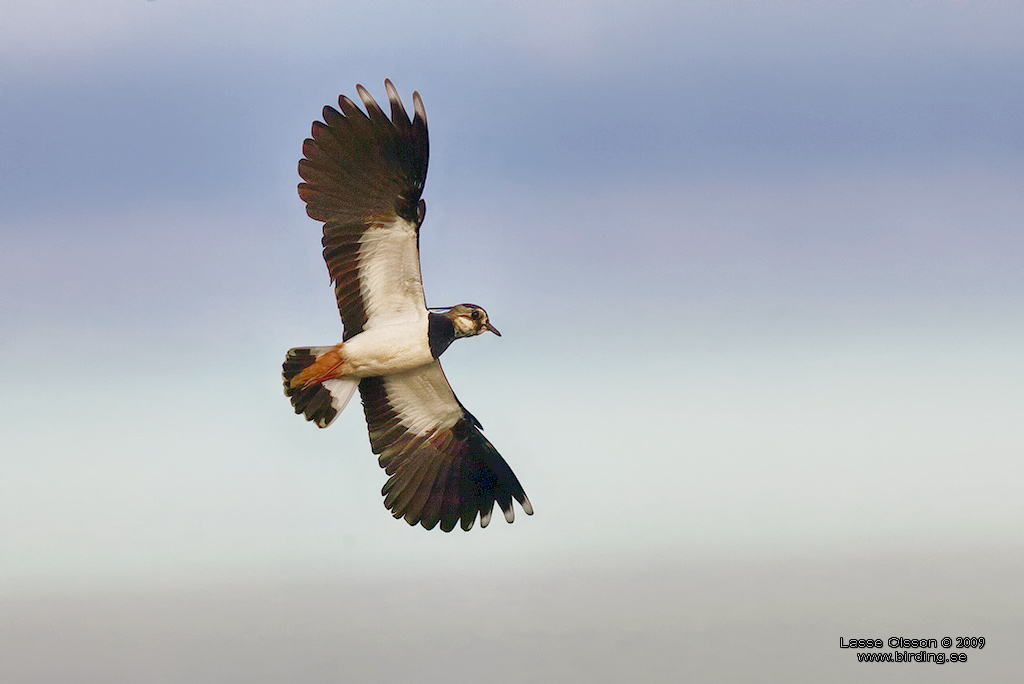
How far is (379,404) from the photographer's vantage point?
8445 mm

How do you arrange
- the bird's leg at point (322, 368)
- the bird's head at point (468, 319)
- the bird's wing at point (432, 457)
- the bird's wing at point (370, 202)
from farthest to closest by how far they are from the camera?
1. the bird's wing at point (432, 457)
2. the bird's head at point (468, 319)
3. the bird's leg at point (322, 368)
4. the bird's wing at point (370, 202)

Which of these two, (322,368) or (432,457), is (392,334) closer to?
(322,368)

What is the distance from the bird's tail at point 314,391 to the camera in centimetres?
773

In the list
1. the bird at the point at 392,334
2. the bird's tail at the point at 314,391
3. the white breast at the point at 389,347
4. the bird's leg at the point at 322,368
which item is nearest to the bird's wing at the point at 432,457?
the bird at the point at 392,334

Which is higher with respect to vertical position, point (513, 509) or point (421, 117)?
point (421, 117)

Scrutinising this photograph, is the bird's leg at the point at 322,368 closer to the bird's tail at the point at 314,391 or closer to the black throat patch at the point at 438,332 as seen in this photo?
the bird's tail at the point at 314,391

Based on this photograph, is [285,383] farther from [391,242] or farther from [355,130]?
[355,130]

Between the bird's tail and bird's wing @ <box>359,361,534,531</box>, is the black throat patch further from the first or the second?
the bird's tail

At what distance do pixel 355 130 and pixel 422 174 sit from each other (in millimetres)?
548

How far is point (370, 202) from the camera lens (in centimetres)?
761

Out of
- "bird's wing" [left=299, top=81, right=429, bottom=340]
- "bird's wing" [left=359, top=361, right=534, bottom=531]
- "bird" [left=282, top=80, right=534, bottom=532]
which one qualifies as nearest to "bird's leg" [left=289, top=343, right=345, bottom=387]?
"bird" [left=282, top=80, right=534, bottom=532]

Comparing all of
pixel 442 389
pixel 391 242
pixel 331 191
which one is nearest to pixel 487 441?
pixel 442 389

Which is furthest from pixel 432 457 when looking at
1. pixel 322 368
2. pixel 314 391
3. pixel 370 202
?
pixel 370 202

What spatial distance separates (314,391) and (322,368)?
245 millimetres
